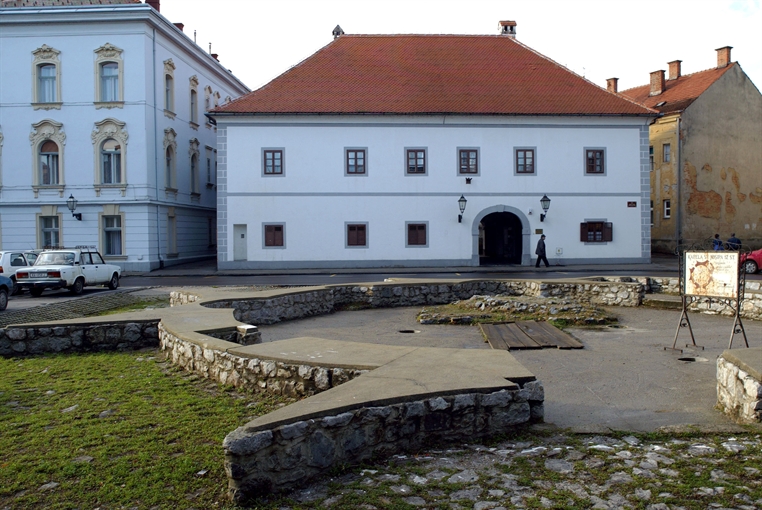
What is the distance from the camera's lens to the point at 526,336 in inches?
409

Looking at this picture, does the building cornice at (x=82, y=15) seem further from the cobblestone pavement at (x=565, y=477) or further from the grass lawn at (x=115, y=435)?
the cobblestone pavement at (x=565, y=477)

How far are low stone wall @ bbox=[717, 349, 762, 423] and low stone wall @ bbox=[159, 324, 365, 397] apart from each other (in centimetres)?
351

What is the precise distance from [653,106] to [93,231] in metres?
36.8

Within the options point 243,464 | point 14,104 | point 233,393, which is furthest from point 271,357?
point 14,104

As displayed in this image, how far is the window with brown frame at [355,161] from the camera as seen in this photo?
32.2 m

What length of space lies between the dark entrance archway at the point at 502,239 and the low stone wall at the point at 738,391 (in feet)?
89.8

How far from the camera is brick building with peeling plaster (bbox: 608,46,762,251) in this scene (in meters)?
39.7

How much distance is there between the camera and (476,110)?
32.2m

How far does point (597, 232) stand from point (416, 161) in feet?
33.8

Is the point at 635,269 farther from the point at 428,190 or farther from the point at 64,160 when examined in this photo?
the point at 64,160

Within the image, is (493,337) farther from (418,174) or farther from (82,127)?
(82,127)

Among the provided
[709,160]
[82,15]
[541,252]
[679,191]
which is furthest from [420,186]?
[709,160]

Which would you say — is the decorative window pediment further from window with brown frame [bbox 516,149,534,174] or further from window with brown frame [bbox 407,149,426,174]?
window with brown frame [bbox 516,149,534,174]

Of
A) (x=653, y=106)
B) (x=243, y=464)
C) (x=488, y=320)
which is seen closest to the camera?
(x=243, y=464)
